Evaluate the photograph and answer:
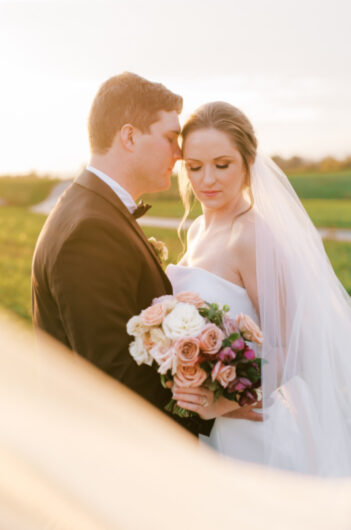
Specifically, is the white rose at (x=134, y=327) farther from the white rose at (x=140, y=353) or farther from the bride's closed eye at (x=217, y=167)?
the bride's closed eye at (x=217, y=167)

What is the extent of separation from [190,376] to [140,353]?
269 millimetres

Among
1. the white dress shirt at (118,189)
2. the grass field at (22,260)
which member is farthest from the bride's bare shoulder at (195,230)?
the grass field at (22,260)

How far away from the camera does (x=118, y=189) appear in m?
3.39

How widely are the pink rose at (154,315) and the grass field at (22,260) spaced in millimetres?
7616

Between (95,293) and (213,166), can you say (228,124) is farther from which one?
(95,293)

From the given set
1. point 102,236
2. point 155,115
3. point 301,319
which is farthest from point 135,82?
point 301,319

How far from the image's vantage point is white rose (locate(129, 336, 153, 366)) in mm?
2871

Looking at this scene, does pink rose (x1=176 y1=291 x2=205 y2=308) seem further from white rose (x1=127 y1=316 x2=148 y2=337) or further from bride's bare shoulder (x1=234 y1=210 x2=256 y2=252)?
bride's bare shoulder (x1=234 y1=210 x2=256 y2=252)

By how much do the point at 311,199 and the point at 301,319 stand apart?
45729 millimetres

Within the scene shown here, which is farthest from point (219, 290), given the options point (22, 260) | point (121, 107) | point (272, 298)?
point (22, 260)

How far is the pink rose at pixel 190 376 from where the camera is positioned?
286cm

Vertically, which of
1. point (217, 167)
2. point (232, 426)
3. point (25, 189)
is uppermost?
point (217, 167)

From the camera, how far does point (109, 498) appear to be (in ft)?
8.52

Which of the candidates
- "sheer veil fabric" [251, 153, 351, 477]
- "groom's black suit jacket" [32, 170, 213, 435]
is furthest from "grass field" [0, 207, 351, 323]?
"groom's black suit jacket" [32, 170, 213, 435]
